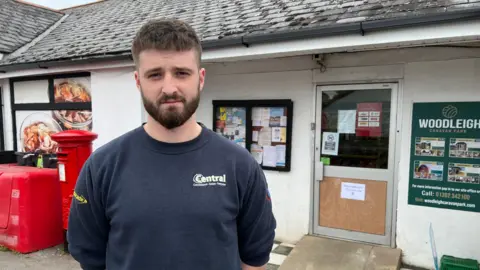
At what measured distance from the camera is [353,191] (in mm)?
4516

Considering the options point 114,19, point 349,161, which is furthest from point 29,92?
point 349,161

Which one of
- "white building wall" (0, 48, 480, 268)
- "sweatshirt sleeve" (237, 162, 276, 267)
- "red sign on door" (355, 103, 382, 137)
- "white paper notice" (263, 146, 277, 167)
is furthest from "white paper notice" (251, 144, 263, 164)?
"sweatshirt sleeve" (237, 162, 276, 267)

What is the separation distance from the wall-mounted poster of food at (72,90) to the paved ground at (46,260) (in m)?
2.63

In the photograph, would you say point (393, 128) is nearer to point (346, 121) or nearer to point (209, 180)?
point (346, 121)

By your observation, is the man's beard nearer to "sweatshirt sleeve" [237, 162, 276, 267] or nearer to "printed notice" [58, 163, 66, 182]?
"sweatshirt sleeve" [237, 162, 276, 267]

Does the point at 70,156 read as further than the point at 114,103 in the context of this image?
No

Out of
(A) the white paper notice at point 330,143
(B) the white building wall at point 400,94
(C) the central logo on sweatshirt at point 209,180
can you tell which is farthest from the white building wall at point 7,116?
(C) the central logo on sweatshirt at point 209,180

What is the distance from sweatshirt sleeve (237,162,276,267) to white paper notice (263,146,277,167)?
338 cm

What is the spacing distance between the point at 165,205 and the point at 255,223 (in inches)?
17.8

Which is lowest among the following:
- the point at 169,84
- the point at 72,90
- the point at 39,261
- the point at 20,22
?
the point at 39,261

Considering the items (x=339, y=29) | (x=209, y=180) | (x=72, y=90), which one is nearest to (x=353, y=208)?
(x=339, y=29)

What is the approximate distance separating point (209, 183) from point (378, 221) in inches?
146

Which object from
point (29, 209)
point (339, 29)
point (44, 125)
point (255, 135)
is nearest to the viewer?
point (339, 29)

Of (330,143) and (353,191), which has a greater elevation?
(330,143)
